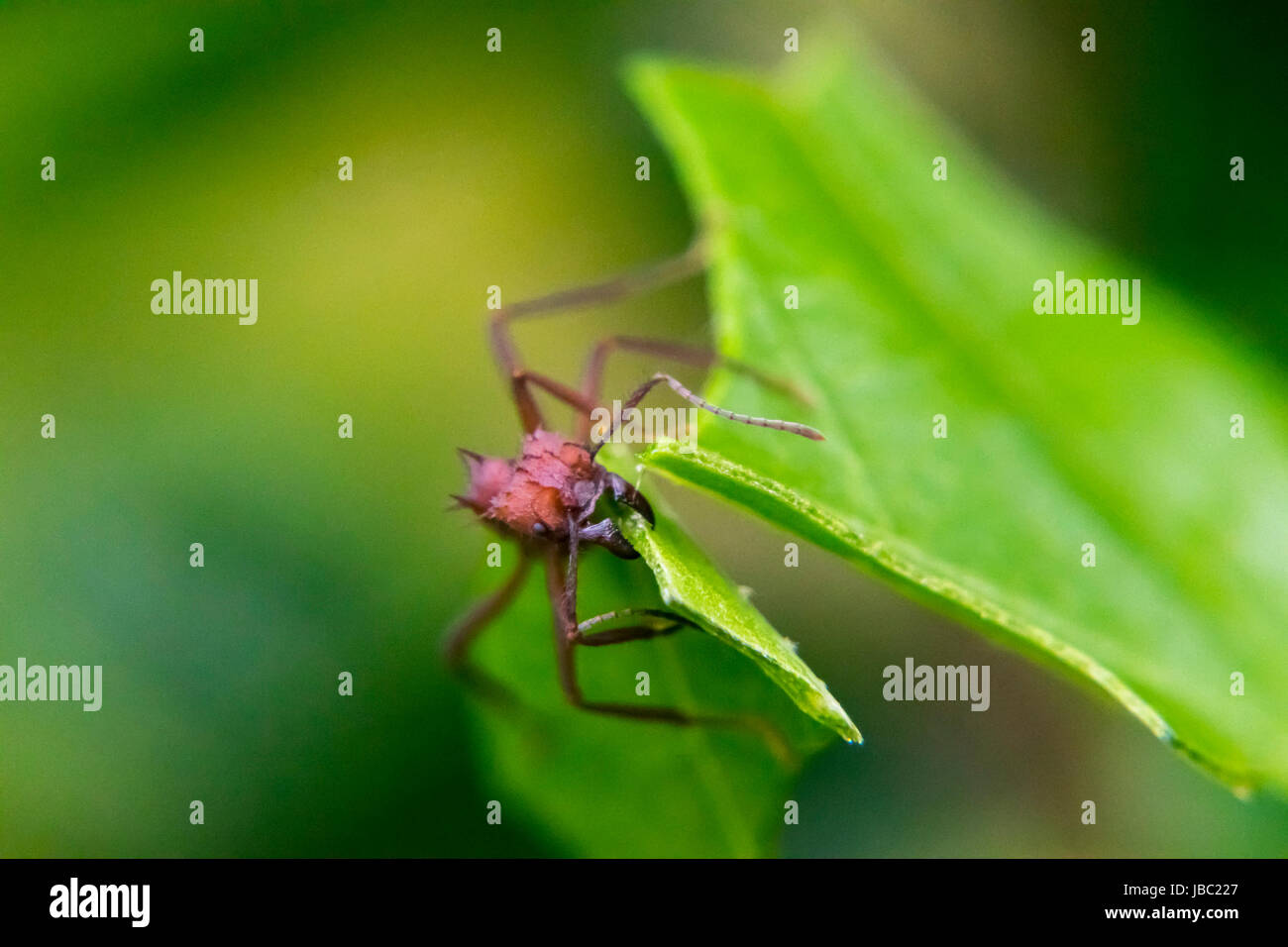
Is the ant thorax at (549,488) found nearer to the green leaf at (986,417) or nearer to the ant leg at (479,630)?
the green leaf at (986,417)

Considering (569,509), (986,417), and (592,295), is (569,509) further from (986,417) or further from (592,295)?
(592,295)

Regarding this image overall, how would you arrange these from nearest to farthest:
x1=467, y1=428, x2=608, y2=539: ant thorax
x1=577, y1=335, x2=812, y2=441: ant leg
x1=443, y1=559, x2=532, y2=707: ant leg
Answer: x1=467, y1=428, x2=608, y2=539: ant thorax
x1=443, y1=559, x2=532, y2=707: ant leg
x1=577, y1=335, x2=812, y2=441: ant leg

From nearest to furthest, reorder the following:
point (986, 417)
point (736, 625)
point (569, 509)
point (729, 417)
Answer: point (736, 625) < point (729, 417) < point (569, 509) < point (986, 417)

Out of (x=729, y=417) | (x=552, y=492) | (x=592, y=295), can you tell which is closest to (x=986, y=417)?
(x=729, y=417)

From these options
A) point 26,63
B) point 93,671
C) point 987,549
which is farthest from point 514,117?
point 987,549

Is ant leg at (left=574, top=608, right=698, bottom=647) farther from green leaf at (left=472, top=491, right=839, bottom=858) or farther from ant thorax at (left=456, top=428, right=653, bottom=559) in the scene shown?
ant thorax at (left=456, top=428, right=653, bottom=559)

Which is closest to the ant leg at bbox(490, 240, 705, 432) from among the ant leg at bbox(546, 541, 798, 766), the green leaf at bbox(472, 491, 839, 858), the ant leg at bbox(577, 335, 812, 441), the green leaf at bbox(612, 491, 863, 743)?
the ant leg at bbox(577, 335, 812, 441)

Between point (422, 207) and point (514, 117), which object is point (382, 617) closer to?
point (422, 207)
